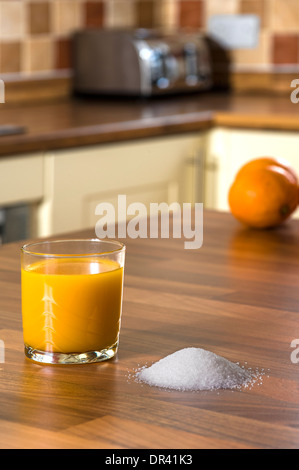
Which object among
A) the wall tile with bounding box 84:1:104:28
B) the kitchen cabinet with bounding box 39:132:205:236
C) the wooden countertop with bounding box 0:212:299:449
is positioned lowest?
the kitchen cabinet with bounding box 39:132:205:236

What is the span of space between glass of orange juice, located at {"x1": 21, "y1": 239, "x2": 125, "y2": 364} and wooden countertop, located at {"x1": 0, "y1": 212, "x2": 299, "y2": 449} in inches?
0.5

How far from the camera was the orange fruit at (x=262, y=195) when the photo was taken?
3.86ft

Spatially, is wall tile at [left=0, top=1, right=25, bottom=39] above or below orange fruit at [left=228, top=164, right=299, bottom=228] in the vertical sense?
above

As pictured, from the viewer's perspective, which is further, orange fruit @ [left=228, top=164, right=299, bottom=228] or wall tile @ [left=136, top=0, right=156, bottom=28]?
wall tile @ [left=136, top=0, right=156, bottom=28]

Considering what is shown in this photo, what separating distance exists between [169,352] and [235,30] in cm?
274

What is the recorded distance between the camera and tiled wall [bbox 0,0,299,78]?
2.84 meters

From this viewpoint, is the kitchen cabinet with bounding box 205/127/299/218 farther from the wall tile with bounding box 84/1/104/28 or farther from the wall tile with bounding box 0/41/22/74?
the wall tile with bounding box 84/1/104/28

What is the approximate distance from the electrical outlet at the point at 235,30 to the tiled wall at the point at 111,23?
0.07 feet

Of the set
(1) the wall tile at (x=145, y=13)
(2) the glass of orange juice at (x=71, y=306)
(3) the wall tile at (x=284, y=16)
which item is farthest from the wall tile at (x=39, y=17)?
(2) the glass of orange juice at (x=71, y=306)

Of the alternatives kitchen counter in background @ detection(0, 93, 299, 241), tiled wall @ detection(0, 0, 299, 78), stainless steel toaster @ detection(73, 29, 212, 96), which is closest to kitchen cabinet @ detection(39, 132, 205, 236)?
kitchen counter in background @ detection(0, 93, 299, 241)

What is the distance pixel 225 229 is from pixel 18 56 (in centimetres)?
181

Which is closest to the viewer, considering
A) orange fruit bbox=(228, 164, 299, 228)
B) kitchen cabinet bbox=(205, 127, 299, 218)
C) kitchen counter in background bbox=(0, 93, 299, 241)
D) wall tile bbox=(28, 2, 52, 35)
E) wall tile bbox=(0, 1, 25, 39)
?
orange fruit bbox=(228, 164, 299, 228)

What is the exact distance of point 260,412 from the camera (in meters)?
0.59

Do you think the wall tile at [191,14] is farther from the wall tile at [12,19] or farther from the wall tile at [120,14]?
the wall tile at [12,19]
